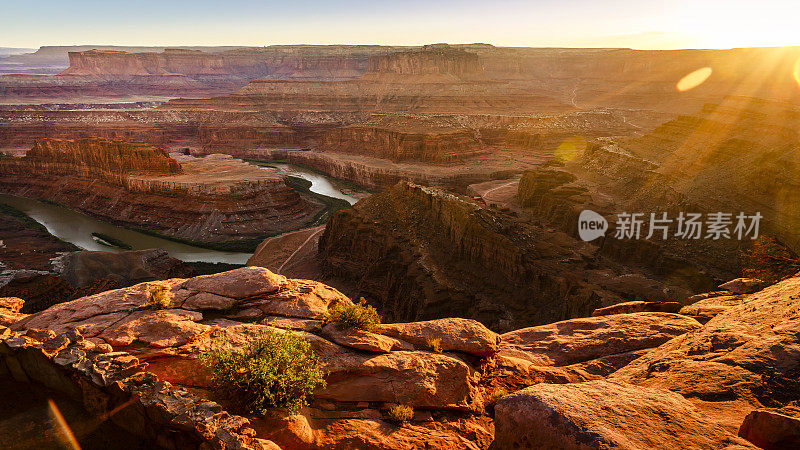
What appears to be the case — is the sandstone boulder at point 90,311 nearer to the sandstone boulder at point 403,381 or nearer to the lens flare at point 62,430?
the lens flare at point 62,430

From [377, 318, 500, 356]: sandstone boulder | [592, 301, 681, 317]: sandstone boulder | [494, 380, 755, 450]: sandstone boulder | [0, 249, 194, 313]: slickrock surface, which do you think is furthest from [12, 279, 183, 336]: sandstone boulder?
[0, 249, 194, 313]: slickrock surface

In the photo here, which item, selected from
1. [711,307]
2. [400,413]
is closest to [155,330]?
[400,413]

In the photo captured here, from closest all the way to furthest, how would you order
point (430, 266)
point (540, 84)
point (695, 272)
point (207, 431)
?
point (207, 431), point (695, 272), point (430, 266), point (540, 84)

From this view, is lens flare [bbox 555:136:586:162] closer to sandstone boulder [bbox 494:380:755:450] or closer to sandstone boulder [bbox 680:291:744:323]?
sandstone boulder [bbox 680:291:744:323]

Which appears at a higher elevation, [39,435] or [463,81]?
[463,81]

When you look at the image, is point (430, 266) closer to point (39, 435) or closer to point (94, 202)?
point (39, 435)

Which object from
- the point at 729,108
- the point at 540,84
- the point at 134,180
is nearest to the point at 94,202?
the point at 134,180

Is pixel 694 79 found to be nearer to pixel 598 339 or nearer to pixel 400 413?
pixel 598 339

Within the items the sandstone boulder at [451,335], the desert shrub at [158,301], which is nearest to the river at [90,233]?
the desert shrub at [158,301]
